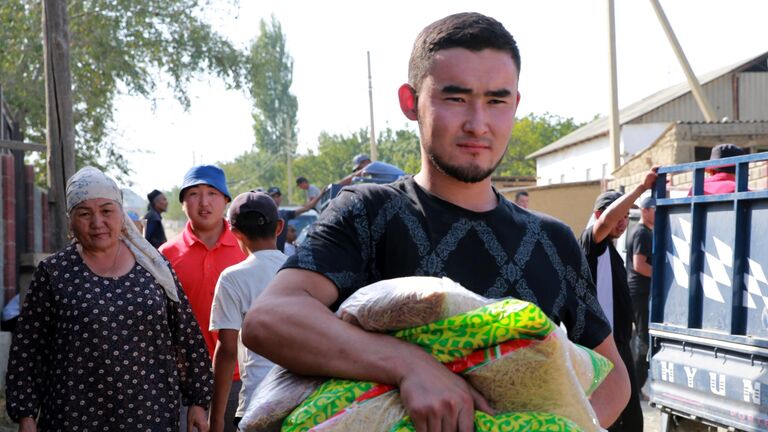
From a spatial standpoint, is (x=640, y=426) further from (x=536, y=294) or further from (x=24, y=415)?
(x=536, y=294)

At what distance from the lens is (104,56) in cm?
1966

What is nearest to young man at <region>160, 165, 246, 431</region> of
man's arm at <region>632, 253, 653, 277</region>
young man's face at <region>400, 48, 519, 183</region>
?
young man's face at <region>400, 48, 519, 183</region>

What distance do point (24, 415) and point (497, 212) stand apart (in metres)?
2.84

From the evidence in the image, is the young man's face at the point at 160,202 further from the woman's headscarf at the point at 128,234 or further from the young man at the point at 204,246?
the woman's headscarf at the point at 128,234

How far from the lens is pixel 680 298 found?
6.70 meters

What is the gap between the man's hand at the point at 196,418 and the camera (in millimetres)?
4699

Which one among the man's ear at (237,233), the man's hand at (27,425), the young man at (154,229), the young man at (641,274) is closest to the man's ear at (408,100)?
the man's hand at (27,425)

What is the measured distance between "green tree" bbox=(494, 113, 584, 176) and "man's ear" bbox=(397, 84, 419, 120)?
2833 inches

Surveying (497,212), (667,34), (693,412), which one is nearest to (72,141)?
(693,412)

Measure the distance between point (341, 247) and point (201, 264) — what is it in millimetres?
3517

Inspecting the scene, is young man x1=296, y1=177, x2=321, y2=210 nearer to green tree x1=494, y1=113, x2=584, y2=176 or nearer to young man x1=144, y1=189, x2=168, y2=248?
young man x1=144, y1=189, x2=168, y2=248

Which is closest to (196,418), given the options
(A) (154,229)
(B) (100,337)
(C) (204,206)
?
(B) (100,337)

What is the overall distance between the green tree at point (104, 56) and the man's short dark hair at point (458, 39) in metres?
17.4

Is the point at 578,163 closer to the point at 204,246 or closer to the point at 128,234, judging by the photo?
the point at 204,246
